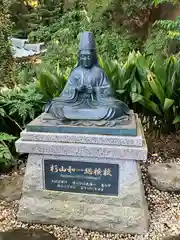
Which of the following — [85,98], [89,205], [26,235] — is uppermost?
[85,98]

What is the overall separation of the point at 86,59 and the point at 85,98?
30 centimetres

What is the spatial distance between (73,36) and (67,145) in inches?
Answer: 211

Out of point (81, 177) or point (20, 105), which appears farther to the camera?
point (20, 105)

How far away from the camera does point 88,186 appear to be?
2178 millimetres

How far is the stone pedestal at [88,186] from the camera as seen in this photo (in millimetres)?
2027

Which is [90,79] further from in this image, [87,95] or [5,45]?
[5,45]

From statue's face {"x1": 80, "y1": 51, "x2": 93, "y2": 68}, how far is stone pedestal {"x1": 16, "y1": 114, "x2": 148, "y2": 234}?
556 millimetres

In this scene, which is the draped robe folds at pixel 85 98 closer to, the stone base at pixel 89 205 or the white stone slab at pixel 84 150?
the white stone slab at pixel 84 150

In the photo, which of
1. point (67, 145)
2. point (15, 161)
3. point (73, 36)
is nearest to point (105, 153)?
point (67, 145)

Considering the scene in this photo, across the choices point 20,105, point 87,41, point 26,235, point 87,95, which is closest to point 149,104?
point 87,95

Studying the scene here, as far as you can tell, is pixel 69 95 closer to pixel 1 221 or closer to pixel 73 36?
pixel 1 221

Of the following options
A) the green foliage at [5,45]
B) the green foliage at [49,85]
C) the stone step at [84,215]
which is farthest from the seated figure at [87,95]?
the green foliage at [5,45]

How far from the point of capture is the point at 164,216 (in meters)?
2.33

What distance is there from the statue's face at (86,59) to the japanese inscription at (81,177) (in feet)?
2.50
